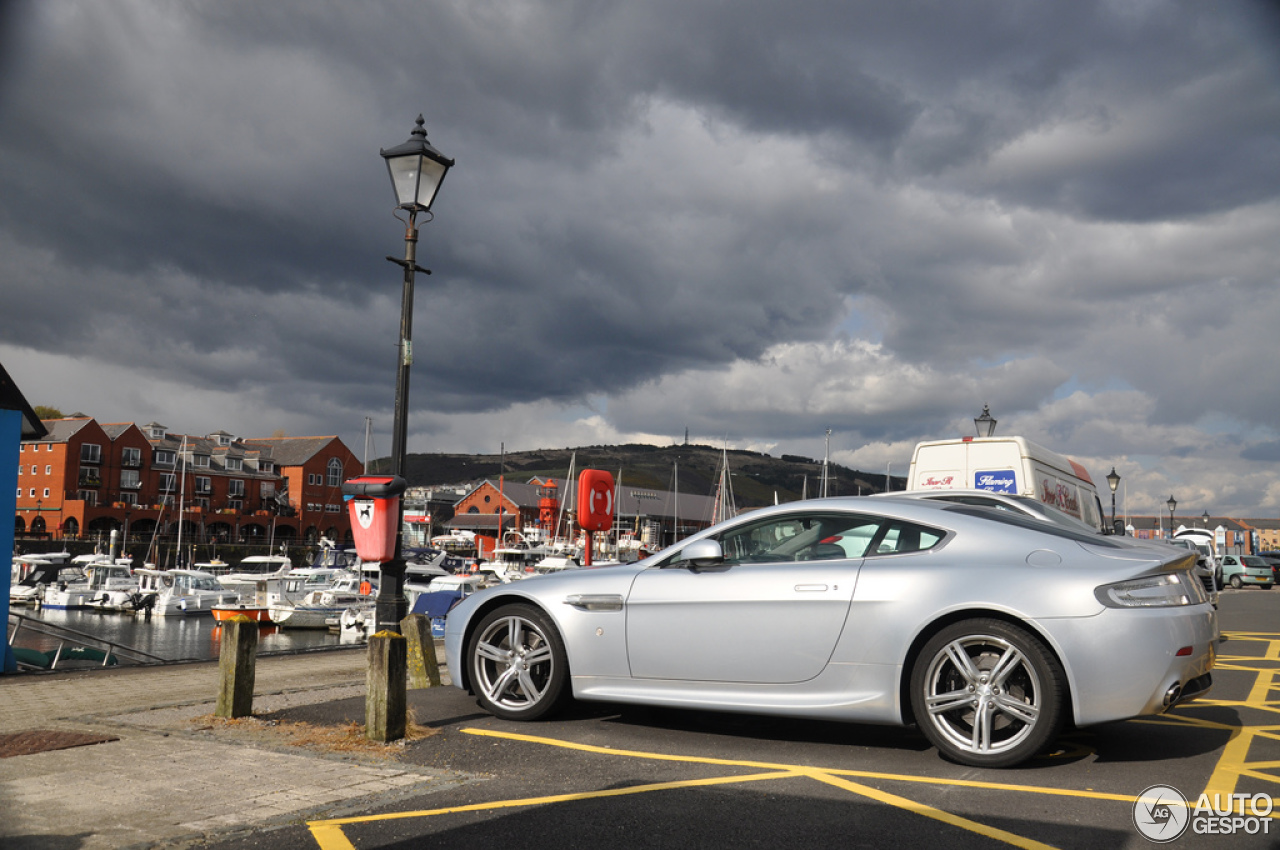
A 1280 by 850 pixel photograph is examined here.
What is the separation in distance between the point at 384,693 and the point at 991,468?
11420 millimetres

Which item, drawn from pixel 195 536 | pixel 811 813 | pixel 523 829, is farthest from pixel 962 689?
pixel 195 536

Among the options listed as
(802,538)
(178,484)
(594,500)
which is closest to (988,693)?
(802,538)

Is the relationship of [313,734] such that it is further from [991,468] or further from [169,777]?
[991,468]

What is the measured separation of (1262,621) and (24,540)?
272 feet

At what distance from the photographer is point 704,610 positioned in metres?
5.41

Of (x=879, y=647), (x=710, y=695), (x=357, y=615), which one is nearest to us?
(x=879, y=647)

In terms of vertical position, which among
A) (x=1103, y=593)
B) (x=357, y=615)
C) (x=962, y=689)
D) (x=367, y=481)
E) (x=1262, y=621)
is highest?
(x=367, y=481)

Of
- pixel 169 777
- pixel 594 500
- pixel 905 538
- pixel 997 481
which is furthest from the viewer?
pixel 997 481

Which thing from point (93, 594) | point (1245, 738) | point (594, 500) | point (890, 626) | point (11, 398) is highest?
point (11, 398)

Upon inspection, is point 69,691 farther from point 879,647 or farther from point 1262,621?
point 1262,621

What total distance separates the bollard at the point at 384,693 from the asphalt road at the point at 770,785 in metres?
0.19

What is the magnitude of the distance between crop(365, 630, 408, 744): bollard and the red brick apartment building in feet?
246

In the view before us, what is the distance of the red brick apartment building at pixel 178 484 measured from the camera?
79.3 metres

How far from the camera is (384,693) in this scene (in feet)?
17.9
